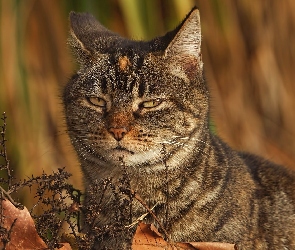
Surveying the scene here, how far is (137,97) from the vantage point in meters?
2.93

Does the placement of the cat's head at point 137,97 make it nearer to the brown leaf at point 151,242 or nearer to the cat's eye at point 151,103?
the cat's eye at point 151,103

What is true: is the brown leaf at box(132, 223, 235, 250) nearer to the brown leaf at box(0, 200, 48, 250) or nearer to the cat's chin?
the brown leaf at box(0, 200, 48, 250)

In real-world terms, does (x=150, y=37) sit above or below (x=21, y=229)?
above

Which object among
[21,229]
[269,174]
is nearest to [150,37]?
[269,174]

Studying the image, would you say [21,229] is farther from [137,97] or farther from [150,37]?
[150,37]

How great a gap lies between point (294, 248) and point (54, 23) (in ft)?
10.1

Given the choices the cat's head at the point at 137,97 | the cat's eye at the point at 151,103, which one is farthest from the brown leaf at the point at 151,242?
the cat's eye at the point at 151,103

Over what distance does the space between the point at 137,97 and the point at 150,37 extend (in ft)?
7.64

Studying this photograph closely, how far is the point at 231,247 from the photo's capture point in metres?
2.51

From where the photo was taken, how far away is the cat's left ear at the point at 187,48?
9.93ft

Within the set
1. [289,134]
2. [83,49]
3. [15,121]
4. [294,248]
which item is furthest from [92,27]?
[289,134]

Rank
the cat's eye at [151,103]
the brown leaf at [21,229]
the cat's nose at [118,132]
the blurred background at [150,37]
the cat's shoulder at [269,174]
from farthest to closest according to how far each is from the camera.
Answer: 1. the blurred background at [150,37]
2. the cat's shoulder at [269,174]
3. the cat's eye at [151,103]
4. the cat's nose at [118,132]
5. the brown leaf at [21,229]

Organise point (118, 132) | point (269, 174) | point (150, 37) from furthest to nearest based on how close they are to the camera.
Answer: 1. point (150, 37)
2. point (269, 174)
3. point (118, 132)

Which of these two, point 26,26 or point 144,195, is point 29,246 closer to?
point 144,195
